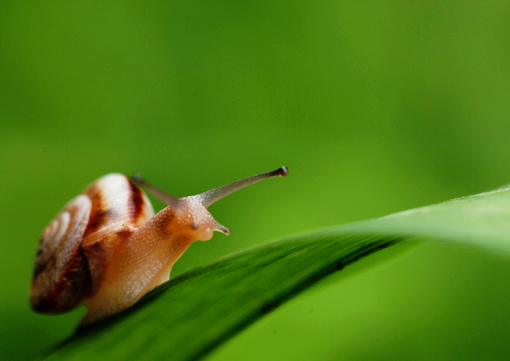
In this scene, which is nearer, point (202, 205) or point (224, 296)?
point (224, 296)

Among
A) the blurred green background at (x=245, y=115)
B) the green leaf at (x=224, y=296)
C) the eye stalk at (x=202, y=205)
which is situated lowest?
the green leaf at (x=224, y=296)

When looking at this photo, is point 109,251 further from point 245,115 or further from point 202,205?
point 245,115

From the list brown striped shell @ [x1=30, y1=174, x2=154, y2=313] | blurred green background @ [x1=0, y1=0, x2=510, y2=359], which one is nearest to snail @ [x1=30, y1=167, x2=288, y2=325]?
brown striped shell @ [x1=30, y1=174, x2=154, y2=313]

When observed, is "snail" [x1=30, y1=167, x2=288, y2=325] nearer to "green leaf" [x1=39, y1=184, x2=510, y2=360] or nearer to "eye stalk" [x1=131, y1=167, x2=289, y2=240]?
"eye stalk" [x1=131, y1=167, x2=289, y2=240]

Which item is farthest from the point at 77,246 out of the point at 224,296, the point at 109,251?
the point at 224,296

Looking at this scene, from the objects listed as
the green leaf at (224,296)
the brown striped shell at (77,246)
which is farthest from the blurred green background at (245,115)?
the green leaf at (224,296)

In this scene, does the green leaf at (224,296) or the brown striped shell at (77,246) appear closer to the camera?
the green leaf at (224,296)

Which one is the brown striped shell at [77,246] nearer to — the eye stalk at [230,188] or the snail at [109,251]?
the snail at [109,251]

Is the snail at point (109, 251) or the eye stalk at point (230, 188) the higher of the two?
the eye stalk at point (230, 188)

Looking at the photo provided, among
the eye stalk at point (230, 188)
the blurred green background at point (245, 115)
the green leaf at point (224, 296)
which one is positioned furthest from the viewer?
the blurred green background at point (245, 115)
